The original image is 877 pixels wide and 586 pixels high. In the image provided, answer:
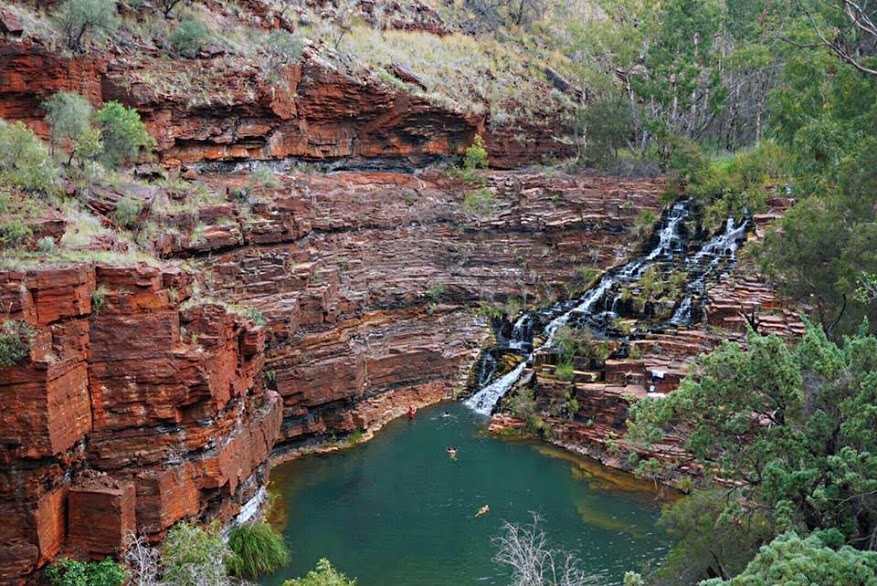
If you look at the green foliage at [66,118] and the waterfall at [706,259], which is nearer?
the green foliage at [66,118]

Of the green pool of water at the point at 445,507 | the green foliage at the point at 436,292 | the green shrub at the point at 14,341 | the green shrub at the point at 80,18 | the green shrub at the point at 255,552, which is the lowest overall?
the green pool of water at the point at 445,507

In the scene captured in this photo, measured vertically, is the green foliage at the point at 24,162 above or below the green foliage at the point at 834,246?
above

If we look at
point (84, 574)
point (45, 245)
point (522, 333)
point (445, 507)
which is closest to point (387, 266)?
point (522, 333)

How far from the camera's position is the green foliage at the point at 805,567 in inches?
394

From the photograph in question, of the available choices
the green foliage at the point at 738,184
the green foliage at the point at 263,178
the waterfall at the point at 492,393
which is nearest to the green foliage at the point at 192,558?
the green foliage at the point at 263,178

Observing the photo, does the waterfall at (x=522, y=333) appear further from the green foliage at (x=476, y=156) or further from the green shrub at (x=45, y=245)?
the green shrub at (x=45, y=245)

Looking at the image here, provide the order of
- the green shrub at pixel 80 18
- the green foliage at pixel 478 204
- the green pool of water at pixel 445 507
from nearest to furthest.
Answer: the green pool of water at pixel 445 507 → the green shrub at pixel 80 18 → the green foliage at pixel 478 204

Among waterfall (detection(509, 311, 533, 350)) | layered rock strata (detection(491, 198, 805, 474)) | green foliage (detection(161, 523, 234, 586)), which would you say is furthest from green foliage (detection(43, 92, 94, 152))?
waterfall (detection(509, 311, 533, 350))

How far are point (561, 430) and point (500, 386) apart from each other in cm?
417

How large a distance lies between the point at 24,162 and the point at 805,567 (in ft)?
62.4

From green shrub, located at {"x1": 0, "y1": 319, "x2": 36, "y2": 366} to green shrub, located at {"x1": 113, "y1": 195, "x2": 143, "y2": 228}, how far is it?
7.45 m

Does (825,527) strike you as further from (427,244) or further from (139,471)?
(427,244)

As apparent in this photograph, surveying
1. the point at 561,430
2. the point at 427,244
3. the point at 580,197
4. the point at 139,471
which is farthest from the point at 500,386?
the point at 139,471

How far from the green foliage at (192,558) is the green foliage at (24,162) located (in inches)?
357
